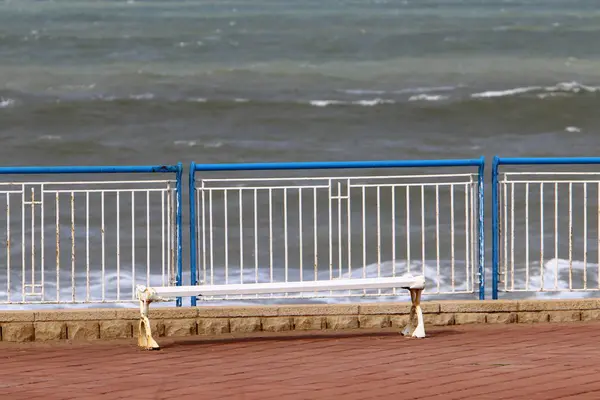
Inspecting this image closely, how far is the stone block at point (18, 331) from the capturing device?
9969 mm

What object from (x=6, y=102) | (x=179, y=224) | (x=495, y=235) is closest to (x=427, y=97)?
(x=6, y=102)

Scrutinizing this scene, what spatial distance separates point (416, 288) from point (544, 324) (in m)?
1.16

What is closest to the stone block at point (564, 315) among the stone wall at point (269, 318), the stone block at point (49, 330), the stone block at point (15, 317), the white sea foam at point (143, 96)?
the stone wall at point (269, 318)

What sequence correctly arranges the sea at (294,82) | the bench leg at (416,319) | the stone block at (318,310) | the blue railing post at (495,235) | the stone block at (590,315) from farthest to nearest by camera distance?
the sea at (294,82) < the blue railing post at (495,235) < the stone block at (590,315) < the stone block at (318,310) < the bench leg at (416,319)

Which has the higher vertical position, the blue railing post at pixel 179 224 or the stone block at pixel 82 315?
the blue railing post at pixel 179 224

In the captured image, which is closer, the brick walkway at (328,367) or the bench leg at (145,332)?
the brick walkway at (328,367)

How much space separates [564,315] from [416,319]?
1.21 metres

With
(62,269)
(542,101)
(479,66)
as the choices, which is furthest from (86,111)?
(62,269)

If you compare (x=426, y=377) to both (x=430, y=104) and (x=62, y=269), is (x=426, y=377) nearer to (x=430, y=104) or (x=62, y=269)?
(x=62, y=269)

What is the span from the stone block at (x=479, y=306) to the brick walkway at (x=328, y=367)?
148 mm

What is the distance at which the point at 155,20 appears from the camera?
70.2 m

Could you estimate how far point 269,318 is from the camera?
10.2 meters

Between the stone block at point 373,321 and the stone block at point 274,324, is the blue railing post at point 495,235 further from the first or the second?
the stone block at point 274,324

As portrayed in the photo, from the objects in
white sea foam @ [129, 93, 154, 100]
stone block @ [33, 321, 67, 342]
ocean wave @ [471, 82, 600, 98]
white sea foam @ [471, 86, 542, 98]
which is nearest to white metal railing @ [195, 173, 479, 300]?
stone block @ [33, 321, 67, 342]
